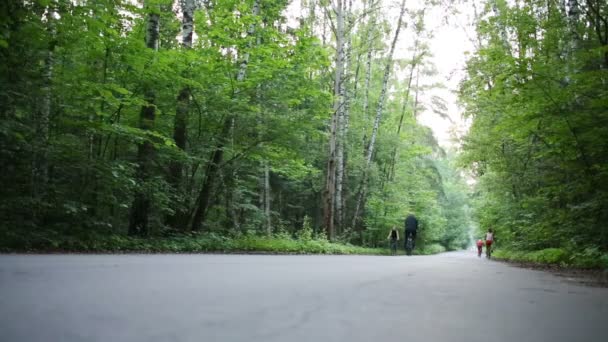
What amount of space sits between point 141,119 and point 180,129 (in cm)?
175

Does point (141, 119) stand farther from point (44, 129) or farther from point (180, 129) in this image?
point (44, 129)

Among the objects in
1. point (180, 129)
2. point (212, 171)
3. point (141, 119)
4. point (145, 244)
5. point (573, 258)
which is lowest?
point (145, 244)

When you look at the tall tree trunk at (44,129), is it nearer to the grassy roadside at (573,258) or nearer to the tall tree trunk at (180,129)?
the tall tree trunk at (180,129)

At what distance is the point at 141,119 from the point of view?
35.1 ft

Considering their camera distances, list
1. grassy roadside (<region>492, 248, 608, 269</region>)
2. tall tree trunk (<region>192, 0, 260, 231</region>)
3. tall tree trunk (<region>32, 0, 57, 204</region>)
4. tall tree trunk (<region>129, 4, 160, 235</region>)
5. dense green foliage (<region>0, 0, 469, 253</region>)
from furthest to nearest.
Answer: tall tree trunk (<region>192, 0, 260, 231</region>) < tall tree trunk (<region>129, 4, 160, 235</region>) < tall tree trunk (<region>32, 0, 57, 204</region>) < dense green foliage (<region>0, 0, 469, 253</region>) < grassy roadside (<region>492, 248, 608, 269</region>)

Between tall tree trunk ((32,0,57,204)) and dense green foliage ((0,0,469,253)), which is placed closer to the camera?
dense green foliage ((0,0,469,253))

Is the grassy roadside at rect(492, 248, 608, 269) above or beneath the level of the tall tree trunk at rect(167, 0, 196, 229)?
beneath

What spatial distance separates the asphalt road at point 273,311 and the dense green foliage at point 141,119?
4952 mm

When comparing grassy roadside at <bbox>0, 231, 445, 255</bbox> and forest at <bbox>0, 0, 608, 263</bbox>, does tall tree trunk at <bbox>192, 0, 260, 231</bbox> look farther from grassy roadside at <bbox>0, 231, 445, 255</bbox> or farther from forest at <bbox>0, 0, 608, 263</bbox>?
grassy roadside at <bbox>0, 231, 445, 255</bbox>

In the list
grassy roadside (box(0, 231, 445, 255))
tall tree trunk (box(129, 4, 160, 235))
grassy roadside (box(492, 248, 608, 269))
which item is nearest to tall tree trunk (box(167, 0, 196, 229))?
grassy roadside (box(0, 231, 445, 255))

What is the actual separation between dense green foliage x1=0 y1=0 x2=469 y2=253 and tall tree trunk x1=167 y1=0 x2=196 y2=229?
43 millimetres

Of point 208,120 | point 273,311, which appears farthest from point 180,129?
point 273,311

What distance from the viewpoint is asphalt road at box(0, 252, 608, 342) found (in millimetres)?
2045

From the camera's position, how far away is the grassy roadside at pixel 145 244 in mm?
7609
